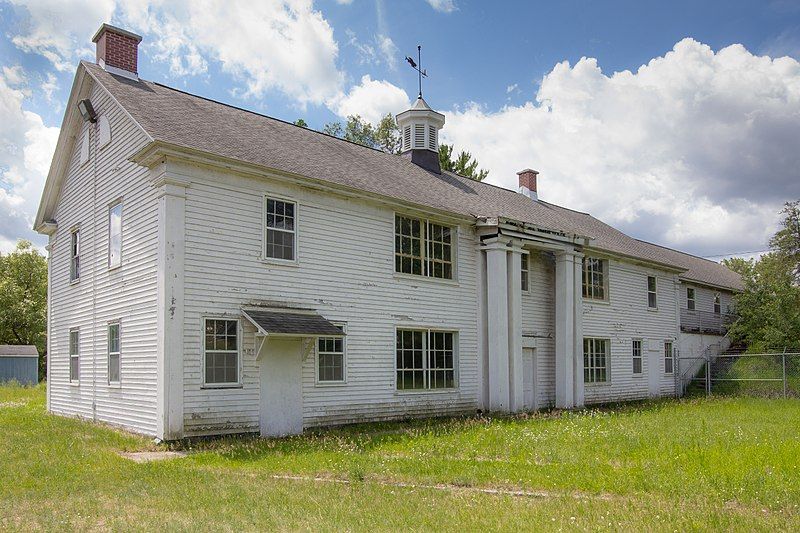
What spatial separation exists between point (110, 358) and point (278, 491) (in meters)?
9.30

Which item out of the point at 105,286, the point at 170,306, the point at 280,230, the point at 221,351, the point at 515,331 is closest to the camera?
the point at 170,306

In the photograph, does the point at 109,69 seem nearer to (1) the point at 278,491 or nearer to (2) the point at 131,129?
(2) the point at 131,129

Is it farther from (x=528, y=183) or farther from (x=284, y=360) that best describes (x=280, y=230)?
(x=528, y=183)

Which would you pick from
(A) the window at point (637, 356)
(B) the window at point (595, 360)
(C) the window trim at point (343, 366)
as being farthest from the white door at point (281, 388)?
(A) the window at point (637, 356)

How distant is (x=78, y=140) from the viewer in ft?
65.5

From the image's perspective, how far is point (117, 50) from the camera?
1850 cm

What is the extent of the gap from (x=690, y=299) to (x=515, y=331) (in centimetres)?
1822

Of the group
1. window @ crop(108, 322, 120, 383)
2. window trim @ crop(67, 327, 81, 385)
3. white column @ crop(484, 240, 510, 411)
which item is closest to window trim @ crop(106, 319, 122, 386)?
window @ crop(108, 322, 120, 383)

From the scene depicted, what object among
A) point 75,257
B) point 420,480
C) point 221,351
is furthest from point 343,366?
point 75,257

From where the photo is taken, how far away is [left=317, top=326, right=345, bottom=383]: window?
55.2 ft

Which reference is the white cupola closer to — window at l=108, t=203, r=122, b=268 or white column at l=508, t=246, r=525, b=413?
white column at l=508, t=246, r=525, b=413

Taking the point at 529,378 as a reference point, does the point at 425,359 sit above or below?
above

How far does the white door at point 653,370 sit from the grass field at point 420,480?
12775mm

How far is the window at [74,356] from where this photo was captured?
1897 centimetres
